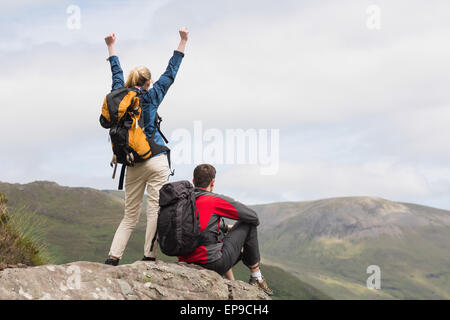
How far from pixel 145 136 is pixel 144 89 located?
93 centimetres

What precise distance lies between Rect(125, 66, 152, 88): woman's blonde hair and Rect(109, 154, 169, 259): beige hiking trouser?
1.42 metres

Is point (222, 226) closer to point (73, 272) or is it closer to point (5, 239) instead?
point (73, 272)

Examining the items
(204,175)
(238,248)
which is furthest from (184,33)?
(238,248)

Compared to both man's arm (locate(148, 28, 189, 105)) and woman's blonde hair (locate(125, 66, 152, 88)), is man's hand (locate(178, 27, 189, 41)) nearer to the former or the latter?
man's arm (locate(148, 28, 189, 105))

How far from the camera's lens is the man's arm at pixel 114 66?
30.6 ft

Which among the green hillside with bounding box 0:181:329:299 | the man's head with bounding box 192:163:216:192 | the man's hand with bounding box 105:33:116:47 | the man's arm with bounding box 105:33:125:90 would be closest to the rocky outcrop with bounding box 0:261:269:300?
the man's head with bounding box 192:163:216:192

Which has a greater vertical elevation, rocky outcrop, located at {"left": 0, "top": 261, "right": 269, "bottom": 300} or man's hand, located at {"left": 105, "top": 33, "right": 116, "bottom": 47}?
man's hand, located at {"left": 105, "top": 33, "right": 116, "bottom": 47}

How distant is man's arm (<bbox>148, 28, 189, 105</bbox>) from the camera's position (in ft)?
30.2

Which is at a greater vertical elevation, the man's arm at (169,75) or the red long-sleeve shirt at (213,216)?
the man's arm at (169,75)

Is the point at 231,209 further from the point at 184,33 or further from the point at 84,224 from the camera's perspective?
the point at 84,224

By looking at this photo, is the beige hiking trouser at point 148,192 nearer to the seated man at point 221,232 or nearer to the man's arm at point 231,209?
the seated man at point 221,232

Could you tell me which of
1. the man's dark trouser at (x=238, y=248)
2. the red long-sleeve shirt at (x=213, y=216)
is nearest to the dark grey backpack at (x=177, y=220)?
the red long-sleeve shirt at (x=213, y=216)
